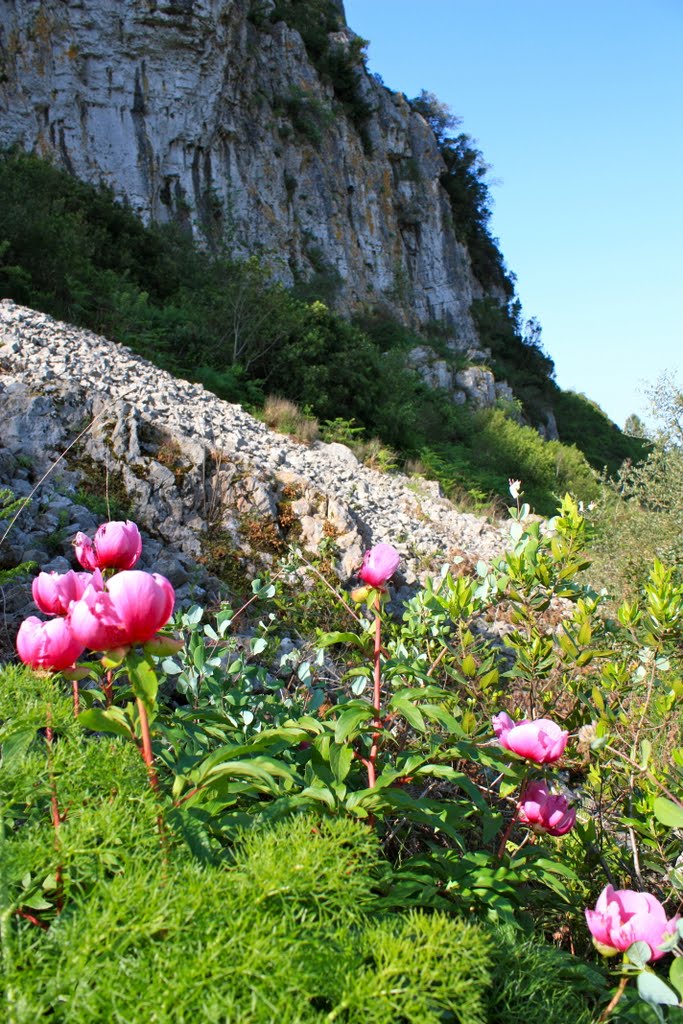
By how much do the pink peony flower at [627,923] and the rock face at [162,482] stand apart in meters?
2.79

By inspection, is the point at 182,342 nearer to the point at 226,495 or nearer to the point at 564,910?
the point at 226,495

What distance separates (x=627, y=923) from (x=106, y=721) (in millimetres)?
813

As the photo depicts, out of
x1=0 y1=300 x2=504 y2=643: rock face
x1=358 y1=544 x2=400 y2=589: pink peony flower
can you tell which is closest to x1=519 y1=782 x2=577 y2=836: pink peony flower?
x1=358 y1=544 x2=400 y2=589: pink peony flower

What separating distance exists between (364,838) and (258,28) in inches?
987

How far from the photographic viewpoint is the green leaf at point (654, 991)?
2.90 feet

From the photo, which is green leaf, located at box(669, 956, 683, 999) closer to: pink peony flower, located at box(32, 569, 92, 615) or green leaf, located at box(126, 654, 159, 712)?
green leaf, located at box(126, 654, 159, 712)

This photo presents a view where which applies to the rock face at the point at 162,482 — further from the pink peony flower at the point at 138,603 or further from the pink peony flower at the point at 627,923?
the pink peony flower at the point at 627,923

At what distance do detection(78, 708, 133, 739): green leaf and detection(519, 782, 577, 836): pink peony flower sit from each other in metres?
0.74

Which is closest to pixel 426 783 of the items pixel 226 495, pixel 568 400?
pixel 226 495

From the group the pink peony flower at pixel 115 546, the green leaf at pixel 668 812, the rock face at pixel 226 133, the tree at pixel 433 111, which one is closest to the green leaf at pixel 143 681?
the pink peony flower at pixel 115 546

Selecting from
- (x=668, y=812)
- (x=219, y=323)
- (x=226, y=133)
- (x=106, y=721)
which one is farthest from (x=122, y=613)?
(x=226, y=133)

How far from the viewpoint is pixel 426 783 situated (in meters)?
1.79

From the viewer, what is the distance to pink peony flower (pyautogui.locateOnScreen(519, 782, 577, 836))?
1.29 metres

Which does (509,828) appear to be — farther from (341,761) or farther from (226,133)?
(226,133)
